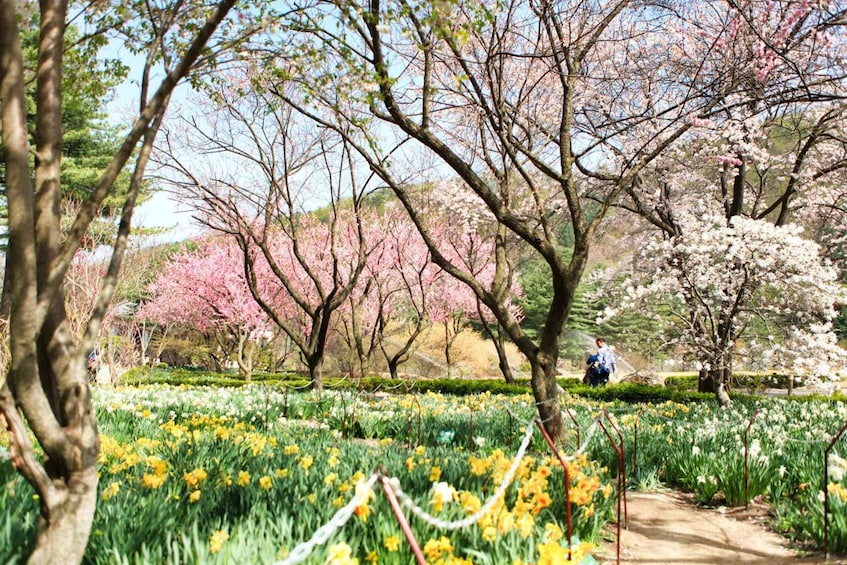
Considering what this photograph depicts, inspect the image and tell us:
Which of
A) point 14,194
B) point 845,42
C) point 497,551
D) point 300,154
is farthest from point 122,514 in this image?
point 845,42

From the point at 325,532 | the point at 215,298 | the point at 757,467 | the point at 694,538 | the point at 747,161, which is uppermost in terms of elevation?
the point at 747,161

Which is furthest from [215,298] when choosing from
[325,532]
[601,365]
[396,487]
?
[325,532]

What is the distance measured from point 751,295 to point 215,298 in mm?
17646

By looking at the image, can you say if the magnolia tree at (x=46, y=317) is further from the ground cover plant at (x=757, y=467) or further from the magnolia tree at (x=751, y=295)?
the magnolia tree at (x=751, y=295)

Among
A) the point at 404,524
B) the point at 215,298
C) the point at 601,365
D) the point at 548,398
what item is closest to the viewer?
the point at 404,524

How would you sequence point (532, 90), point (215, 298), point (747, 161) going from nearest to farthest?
point (532, 90) → point (747, 161) → point (215, 298)

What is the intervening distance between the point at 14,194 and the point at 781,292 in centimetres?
1028

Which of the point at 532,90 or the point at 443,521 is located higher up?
the point at 532,90

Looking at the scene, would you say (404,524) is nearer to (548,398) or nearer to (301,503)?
(301,503)

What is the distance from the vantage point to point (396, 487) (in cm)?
199

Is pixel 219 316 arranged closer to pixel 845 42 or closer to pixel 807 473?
pixel 845 42

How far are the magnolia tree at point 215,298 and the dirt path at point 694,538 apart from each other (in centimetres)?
1639

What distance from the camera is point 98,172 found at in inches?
883

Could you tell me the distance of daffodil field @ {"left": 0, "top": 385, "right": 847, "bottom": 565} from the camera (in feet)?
7.98
